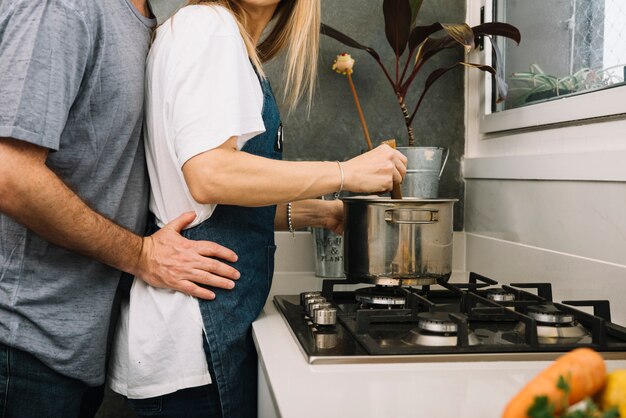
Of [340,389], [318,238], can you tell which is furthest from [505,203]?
[340,389]

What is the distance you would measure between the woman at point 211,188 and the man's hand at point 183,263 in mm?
15

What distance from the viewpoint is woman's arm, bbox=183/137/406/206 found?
1006 mm

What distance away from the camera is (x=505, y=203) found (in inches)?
64.0

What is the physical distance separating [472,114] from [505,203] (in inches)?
13.7

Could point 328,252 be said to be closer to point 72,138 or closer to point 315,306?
point 315,306

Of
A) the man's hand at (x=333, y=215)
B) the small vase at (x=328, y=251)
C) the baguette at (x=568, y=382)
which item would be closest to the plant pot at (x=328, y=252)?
the small vase at (x=328, y=251)

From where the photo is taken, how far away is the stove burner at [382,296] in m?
1.20

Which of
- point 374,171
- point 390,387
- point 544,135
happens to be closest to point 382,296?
point 374,171

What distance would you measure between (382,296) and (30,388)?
0.63m

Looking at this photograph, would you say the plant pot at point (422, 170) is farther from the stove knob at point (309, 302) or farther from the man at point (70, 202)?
the man at point (70, 202)

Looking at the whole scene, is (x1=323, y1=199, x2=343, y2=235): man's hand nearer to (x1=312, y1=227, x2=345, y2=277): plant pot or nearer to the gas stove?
(x1=312, y1=227, x2=345, y2=277): plant pot

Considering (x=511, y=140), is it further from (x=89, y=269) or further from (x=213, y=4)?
(x=89, y=269)

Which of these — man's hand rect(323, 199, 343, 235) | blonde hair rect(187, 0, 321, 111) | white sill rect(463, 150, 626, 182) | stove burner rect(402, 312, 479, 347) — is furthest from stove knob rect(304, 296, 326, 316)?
white sill rect(463, 150, 626, 182)

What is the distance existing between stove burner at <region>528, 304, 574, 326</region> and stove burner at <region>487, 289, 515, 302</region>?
0.46ft
